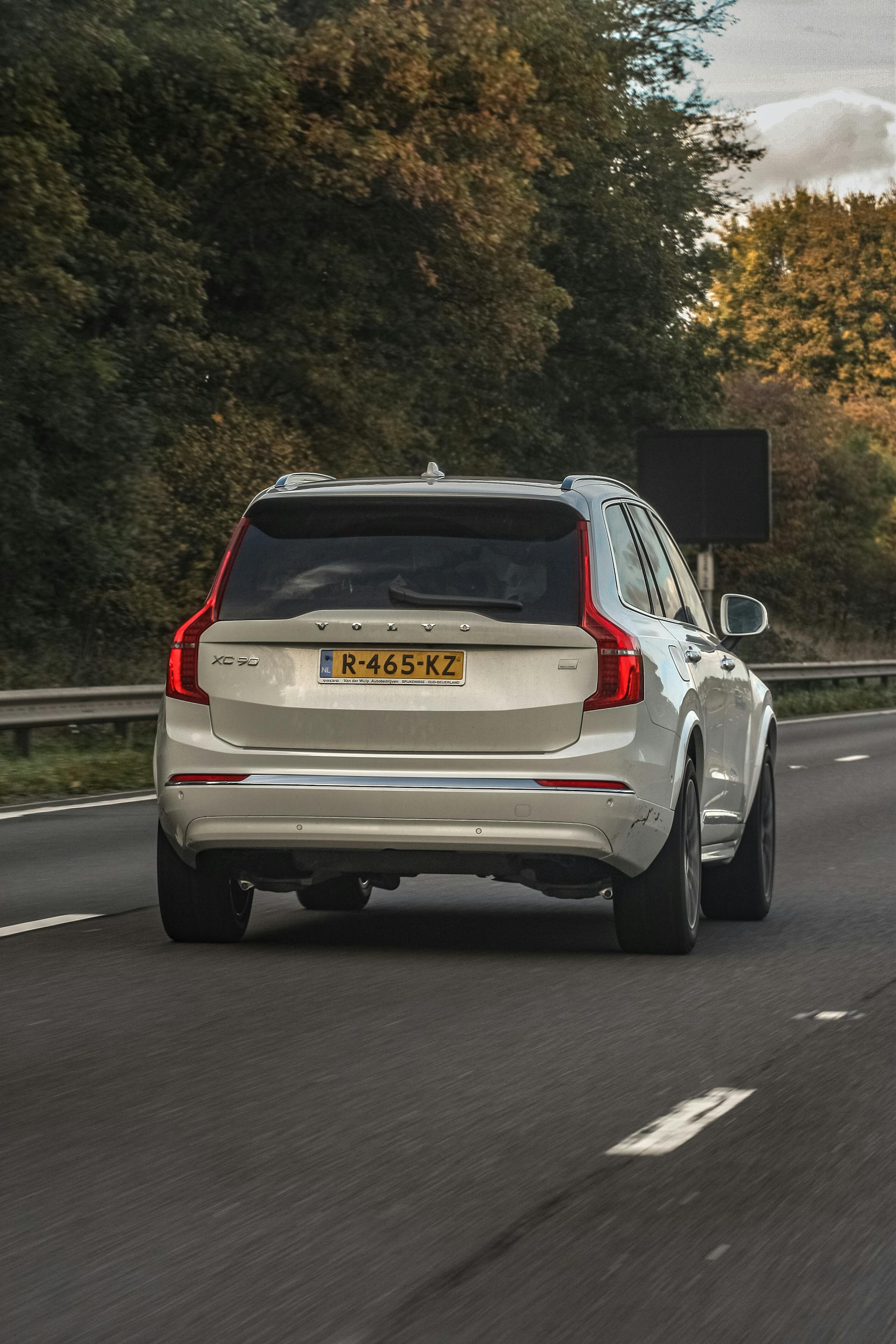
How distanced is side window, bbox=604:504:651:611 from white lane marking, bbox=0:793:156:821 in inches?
269

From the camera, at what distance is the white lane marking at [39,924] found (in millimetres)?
9641

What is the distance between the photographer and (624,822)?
853 centimetres

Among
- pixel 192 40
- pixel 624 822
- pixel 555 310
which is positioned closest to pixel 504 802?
pixel 624 822

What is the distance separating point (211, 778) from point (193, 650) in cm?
50

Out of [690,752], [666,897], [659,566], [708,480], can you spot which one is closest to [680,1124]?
[666,897]

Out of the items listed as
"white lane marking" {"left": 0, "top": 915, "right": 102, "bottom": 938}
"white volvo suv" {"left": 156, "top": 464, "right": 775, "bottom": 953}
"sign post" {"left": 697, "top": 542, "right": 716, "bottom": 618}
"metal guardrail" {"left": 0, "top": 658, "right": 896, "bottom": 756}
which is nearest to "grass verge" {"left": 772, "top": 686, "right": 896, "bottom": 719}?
"sign post" {"left": 697, "top": 542, "right": 716, "bottom": 618}

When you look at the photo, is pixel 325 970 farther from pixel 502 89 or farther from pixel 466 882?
pixel 502 89

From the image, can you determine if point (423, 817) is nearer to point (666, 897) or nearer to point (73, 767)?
point (666, 897)

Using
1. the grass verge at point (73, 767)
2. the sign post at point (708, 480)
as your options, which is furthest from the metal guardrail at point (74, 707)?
the sign post at point (708, 480)

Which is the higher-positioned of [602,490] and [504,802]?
[602,490]

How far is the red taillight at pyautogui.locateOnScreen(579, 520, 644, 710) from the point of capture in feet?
28.1

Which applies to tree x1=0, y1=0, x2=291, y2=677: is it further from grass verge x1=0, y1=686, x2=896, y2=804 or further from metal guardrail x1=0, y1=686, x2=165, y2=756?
metal guardrail x1=0, y1=686, x2=165, y2=756

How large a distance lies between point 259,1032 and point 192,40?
20867mm

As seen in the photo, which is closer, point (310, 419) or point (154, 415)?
point (154, 415)
